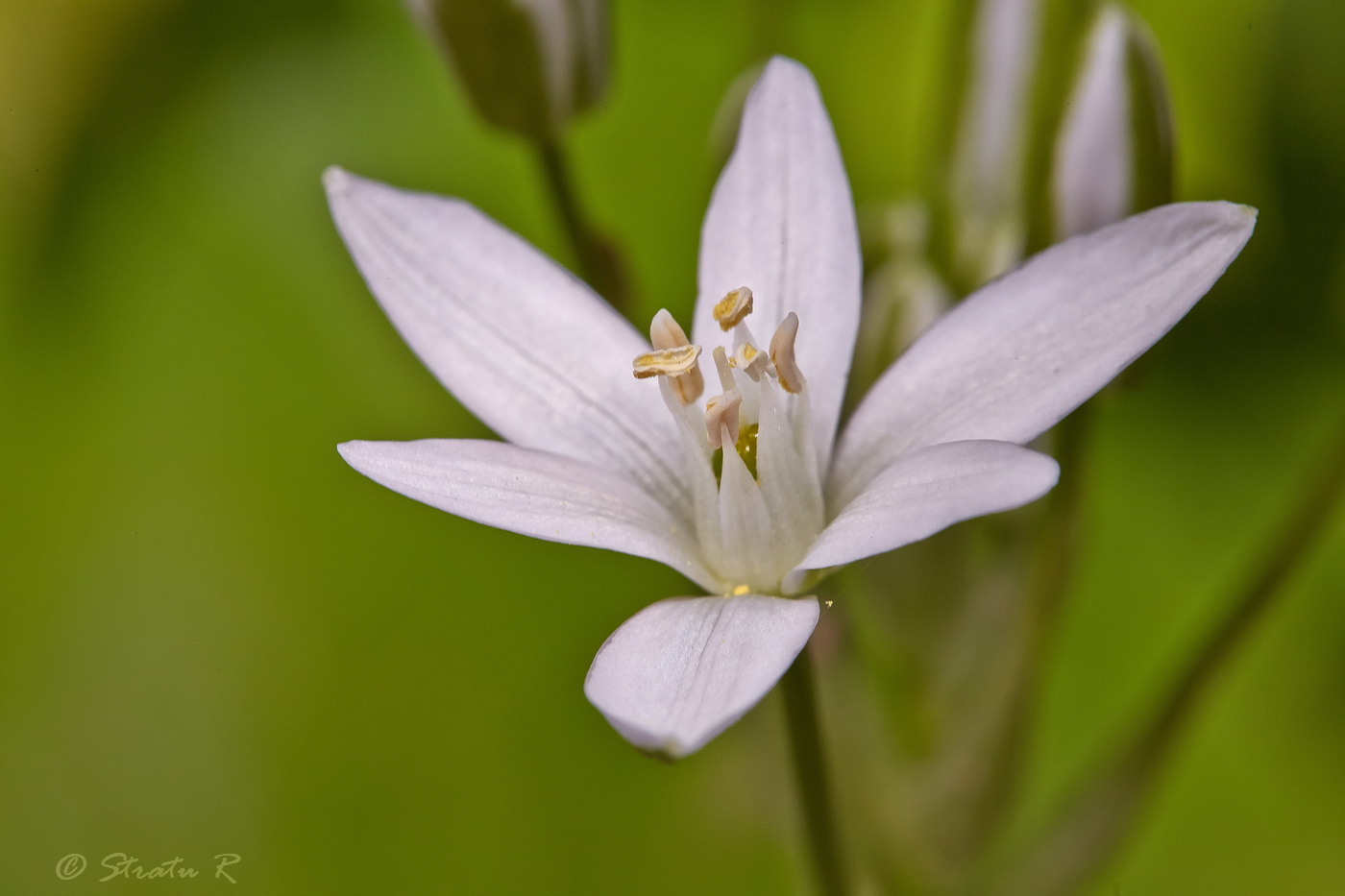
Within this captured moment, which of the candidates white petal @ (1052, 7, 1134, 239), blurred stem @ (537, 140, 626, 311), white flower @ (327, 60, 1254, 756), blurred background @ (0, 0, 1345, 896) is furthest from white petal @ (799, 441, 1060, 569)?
blurred background @ (0, 0, 1345, 896)

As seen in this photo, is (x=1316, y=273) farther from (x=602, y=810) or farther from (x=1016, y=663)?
(x=602, y=810)

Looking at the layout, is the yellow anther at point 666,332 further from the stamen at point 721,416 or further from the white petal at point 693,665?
the white petal at point 693,665

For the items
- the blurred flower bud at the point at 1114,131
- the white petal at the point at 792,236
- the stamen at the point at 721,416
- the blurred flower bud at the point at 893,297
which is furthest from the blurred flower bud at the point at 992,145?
the stamen at the point at 721,416

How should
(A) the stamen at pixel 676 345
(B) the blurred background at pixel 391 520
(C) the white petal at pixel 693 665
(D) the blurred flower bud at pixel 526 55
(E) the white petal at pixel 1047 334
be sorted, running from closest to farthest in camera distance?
(C) the white petal at pixel 693 665 → (E) the white petal at pixel 1047 334 → (A) the stamen at pixel 676 345 → (D) the blurred flower bud at pixel 526 55 → (B) the blurred background at pixel 391 520

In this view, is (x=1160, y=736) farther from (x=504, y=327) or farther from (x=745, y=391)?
(x=504, y=327)

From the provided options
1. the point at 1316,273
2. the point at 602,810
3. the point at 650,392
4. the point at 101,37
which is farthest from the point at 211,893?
the point at 1316,273

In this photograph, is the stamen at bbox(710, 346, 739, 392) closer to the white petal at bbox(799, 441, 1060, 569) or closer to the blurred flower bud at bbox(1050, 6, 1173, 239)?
the white petal at bbox(799, 441, 1060, 569)
